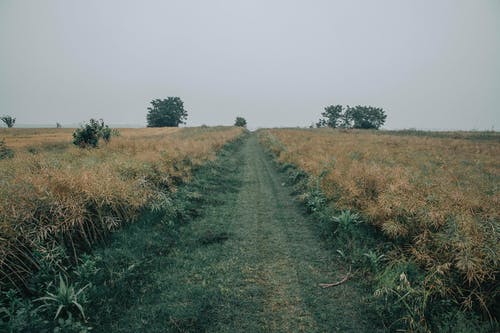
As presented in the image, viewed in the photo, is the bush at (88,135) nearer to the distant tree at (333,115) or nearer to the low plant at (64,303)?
the low plant at (64,303)

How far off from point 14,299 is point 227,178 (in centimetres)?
1046

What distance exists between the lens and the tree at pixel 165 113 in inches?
3317

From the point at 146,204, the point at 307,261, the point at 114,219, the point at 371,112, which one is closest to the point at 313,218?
the point at 307,261

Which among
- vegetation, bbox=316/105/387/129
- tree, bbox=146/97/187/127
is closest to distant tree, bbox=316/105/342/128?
vegetation, bbox=316/105/387/129

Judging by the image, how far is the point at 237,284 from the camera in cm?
478

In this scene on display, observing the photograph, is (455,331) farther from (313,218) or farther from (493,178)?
(493,178)

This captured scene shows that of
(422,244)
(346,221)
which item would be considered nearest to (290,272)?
(346,221)

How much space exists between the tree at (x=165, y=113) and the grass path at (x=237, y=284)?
273 ft

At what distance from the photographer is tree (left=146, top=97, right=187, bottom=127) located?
8425 centimetres

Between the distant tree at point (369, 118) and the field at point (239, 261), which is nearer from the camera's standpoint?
the field at point (239, 261)

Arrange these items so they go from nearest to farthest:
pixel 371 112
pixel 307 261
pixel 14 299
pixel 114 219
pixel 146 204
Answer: pixel 14 299 < pixel 307 261 < pixel 114 219 < pixel 146 204 < pixel 371 112

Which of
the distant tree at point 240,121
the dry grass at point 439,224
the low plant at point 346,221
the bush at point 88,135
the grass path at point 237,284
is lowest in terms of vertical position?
the grass path at point 237,284

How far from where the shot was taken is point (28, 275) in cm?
405

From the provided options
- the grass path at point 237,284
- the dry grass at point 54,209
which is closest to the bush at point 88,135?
the dry grass at point 54,209
